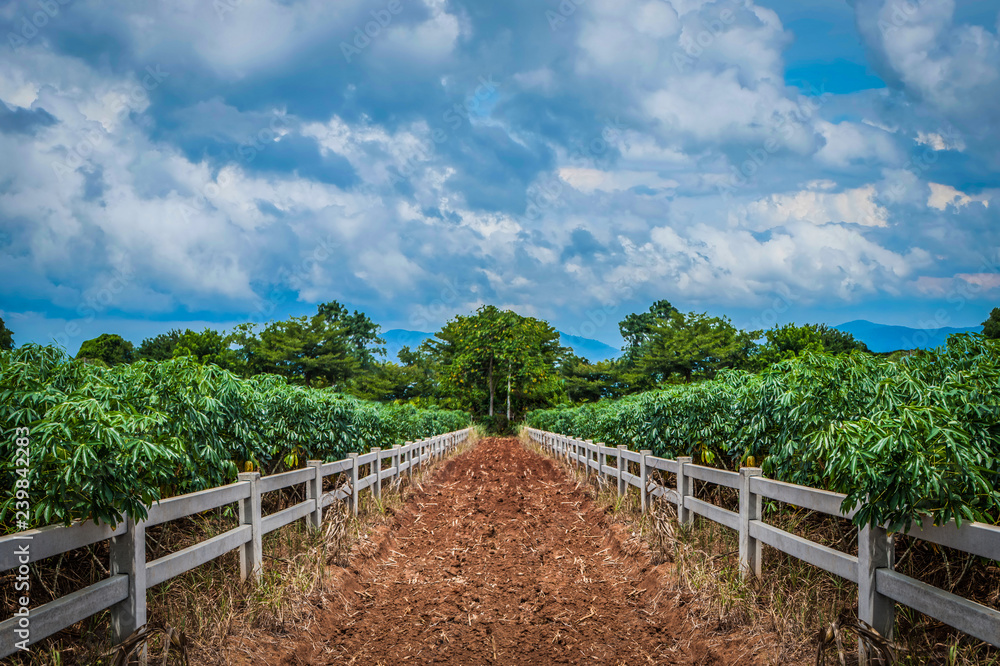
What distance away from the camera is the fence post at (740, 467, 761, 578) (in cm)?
502

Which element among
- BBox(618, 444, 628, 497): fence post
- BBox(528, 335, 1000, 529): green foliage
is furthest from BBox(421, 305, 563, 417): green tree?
BBox(528, 335, 1000, 529): green foliage

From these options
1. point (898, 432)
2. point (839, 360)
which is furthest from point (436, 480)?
point (898, 432)

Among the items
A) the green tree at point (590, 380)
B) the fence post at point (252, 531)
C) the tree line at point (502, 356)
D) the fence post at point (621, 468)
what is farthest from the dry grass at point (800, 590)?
the green tree at point (590, 380)

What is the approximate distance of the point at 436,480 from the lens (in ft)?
48.5

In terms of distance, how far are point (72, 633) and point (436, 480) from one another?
11422 millimetres

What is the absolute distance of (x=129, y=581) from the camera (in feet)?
11.5

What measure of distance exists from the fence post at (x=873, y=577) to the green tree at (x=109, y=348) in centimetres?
6102

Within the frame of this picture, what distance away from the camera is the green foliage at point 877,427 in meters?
2.93

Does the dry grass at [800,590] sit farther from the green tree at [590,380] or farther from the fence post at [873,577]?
the green tree at [590,380]

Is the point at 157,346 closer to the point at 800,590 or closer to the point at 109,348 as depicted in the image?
the point at 109,348

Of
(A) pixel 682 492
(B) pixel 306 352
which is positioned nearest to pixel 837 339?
(B) pixel 306 352

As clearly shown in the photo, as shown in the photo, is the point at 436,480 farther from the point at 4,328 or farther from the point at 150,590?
the point at 4,328

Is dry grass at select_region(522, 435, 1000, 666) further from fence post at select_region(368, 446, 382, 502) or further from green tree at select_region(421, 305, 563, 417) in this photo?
green tree at select_region(421, 305, 563, 417)

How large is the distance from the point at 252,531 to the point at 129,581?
1.68 metres
